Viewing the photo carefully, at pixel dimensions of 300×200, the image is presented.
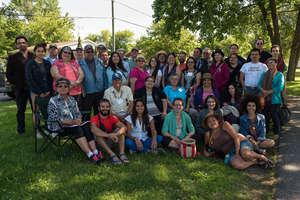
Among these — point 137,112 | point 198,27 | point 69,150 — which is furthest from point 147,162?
point 198,27

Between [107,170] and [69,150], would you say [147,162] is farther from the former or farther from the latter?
[69,150]

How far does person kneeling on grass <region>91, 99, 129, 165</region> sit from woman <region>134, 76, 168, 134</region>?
1022 mm

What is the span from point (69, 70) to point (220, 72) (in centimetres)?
377

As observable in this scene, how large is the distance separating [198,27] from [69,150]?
25.4 feet

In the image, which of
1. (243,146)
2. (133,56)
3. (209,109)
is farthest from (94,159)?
(133,56)

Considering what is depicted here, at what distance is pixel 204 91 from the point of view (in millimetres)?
5656

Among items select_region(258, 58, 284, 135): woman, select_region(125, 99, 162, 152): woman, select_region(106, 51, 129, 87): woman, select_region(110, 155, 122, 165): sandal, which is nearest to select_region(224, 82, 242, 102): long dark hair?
select_region(258, 58, 284, 135): woman

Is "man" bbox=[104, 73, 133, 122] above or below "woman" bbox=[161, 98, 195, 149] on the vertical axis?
above

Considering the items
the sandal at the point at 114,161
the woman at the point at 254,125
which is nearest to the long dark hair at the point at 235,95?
the woman at the point at 254,125

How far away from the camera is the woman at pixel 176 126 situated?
4809mm

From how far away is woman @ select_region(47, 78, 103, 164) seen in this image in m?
4.30

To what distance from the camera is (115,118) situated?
15.6ft

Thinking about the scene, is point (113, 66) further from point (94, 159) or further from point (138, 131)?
point (94, 159)

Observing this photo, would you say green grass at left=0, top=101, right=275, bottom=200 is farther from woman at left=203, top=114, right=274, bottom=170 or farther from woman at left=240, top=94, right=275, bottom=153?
woman at left=240, top=94, right=275, bottom=153
